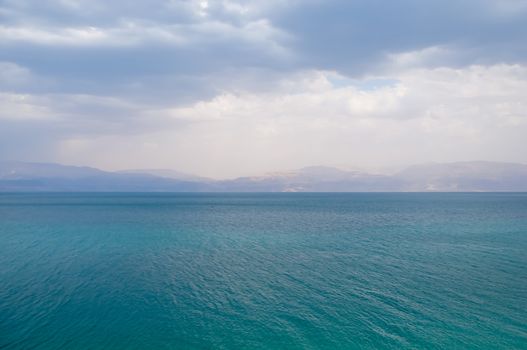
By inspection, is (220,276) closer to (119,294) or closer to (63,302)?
(119,294)

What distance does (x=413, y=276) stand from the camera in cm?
4391

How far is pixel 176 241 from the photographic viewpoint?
2837 inches

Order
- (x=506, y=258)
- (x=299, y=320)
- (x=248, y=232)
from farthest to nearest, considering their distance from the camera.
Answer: (x=248, y=232) → (x=506, y=258) → (x=299, y=320)

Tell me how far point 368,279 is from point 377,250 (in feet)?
65.1

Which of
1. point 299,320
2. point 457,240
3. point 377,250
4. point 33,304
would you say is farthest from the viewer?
point 457,240

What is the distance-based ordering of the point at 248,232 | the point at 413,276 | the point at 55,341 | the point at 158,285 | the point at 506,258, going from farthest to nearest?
the point at 248,232
the point at 506,258
the point at 413,276
the point at 158,285
the point at 55,341

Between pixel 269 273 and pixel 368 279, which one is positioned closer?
pixel 368 279

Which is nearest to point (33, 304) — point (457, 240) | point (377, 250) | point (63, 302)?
point (63, 302)

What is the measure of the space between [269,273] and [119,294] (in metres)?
17.6

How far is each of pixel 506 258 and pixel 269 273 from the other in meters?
35.6

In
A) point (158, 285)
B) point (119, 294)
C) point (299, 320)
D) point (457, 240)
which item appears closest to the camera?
point (299, 320)

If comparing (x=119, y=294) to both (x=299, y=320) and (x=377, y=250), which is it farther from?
(x=377, y=250)

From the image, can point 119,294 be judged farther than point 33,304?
Yes

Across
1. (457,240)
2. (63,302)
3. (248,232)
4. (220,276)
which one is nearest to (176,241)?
(248,232)
